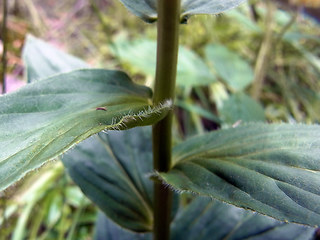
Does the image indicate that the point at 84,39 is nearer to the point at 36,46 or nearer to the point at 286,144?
the point at 36,46

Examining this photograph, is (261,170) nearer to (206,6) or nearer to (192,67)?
(206,6)

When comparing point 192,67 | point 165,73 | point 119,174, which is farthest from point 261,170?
point 192,67

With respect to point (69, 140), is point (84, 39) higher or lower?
higher

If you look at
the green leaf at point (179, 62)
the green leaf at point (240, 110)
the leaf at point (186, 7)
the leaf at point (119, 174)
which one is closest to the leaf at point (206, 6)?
the leaf at point (186, 7)

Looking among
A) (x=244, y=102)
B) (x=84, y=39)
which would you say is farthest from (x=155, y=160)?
(x=84, y=39)

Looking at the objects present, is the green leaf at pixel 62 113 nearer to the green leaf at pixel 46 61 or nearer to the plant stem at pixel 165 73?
the plant stem at pixel 165 73
